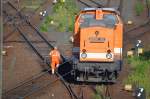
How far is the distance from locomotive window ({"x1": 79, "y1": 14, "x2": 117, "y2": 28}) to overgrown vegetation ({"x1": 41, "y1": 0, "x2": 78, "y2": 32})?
27.4 feet

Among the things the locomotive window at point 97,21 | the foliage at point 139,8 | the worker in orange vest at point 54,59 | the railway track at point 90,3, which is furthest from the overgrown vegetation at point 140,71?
the railway track at point 90,3

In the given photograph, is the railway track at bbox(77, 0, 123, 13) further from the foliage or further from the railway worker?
the railway worker

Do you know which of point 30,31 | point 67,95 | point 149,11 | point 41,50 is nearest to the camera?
point 67,95

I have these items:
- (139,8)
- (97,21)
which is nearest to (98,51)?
(97,21)

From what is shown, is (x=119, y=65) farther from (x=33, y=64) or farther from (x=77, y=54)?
(x=33, y=64)

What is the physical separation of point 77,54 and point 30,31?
30.6ft

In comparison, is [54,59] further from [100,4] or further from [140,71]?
[100,4]

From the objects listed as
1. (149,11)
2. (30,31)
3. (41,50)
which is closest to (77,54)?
(41,50)

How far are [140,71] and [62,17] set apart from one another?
11.1 metres

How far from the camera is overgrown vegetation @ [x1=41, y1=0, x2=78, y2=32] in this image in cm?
2958

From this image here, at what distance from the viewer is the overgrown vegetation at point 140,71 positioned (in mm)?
20125

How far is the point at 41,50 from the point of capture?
83.8 ft

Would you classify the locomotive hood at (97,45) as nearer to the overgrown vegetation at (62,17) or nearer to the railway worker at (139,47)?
the railway worker at (139,47)

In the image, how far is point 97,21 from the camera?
66.0ft
